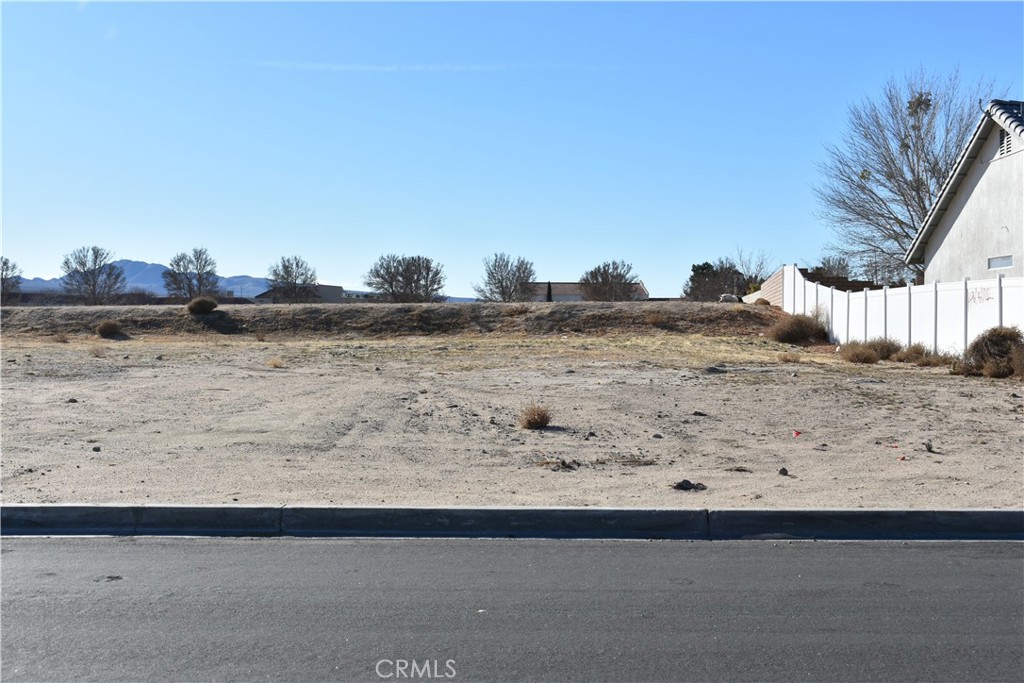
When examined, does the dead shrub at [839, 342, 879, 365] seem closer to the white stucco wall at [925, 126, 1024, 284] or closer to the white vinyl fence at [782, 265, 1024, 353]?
the white vinyl fence at [782, 265, 1024, 353]

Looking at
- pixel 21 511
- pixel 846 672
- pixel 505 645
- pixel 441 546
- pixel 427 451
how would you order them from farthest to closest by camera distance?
pixel 427 451 < pixel 21 511 < pixel 441 546 < pixel 505 645 < pixel 846 672

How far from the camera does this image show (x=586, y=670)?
4.95 m

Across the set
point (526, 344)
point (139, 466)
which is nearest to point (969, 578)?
point (139, 466)

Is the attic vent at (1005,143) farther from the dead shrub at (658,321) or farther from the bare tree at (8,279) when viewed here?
the bare tree at (8,279)

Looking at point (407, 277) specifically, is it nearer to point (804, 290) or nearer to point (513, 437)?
point (804, 290)

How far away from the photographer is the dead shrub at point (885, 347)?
89.8 feet

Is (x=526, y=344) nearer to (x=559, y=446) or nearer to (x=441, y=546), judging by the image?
(x=559, y=446)

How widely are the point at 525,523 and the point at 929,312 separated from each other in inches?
849

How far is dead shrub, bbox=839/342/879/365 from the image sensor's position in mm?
26734

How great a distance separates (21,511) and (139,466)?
2289 mm

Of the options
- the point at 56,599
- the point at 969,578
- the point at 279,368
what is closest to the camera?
the point at 56,599

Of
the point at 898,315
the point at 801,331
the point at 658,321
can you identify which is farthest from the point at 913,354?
the point at 658,321

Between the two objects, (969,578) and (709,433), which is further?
(709,433)

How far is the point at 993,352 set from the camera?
20.7m
